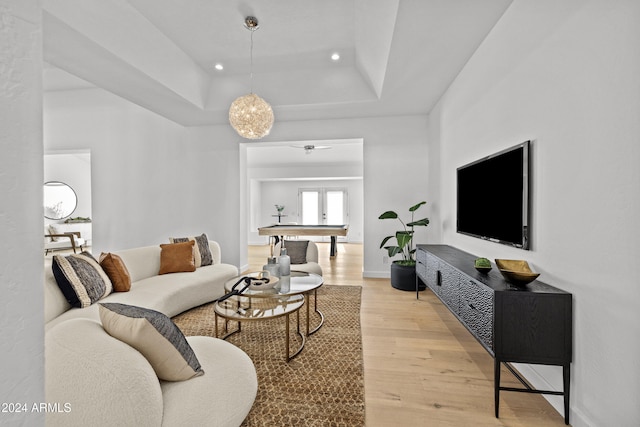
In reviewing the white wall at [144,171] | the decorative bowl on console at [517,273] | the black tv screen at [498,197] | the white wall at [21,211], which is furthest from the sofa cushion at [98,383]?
the white wall at [144,171]

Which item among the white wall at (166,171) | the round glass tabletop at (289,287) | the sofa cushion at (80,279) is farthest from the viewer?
the white wall at (166,171)

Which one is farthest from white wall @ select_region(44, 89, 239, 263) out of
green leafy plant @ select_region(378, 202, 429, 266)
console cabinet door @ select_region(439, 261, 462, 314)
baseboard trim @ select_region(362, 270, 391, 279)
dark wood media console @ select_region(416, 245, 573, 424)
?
dark wood media console @ select_region(416, 245, 573, 424)

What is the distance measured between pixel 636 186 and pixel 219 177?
5.03m

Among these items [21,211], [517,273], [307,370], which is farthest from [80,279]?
[517,273]

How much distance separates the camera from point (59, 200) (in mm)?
8336

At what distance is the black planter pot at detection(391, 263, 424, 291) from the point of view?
13.0ft

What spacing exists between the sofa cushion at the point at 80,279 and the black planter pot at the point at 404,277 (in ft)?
11.0

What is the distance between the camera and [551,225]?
1.76 meters

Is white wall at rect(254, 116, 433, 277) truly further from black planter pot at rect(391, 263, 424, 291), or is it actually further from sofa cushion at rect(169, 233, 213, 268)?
sofa cushion at rect(169, 233, 213, 268)

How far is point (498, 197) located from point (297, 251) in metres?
2.63

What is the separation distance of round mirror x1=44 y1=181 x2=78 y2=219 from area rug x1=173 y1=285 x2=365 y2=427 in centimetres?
793

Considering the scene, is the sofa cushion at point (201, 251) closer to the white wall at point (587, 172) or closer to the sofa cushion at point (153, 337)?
the sofa cushion at point (153, 337)

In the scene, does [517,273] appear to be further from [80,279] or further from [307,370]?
[80,279]

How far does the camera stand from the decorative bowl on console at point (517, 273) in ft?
5.52
